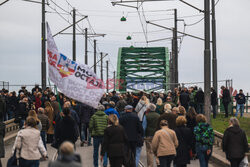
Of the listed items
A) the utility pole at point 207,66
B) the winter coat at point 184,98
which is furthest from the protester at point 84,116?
the winter coat at point 184,98

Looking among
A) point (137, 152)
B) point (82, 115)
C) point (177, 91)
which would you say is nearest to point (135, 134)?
point (137, 152)

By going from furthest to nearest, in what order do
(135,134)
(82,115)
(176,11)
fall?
(176,11) → (82,115) → (135,134)

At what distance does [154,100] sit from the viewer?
25625mm

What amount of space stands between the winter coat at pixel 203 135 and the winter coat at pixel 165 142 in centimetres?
84

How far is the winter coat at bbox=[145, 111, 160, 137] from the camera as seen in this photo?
1284 cm

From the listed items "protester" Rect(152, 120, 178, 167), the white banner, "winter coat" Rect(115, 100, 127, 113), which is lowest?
"protester" Rect(152, 120, 178, 167)

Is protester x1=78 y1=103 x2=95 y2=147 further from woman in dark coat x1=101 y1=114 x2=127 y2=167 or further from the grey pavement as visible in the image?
woman in dark coat x1=101 y1=114 x2=127 y2=167

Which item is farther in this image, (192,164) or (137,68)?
(137,68)

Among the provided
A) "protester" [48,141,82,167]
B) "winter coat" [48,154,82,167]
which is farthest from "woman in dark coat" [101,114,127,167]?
"winter coat" [48,154,82,167]

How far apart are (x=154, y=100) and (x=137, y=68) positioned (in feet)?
122

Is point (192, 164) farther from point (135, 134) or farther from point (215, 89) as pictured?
point (215, 89)

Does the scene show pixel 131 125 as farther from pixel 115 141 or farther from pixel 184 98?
pixel 184 98

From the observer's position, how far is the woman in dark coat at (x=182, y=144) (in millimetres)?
10852

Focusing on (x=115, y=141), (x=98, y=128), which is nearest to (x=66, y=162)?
(x=115, y=141)
